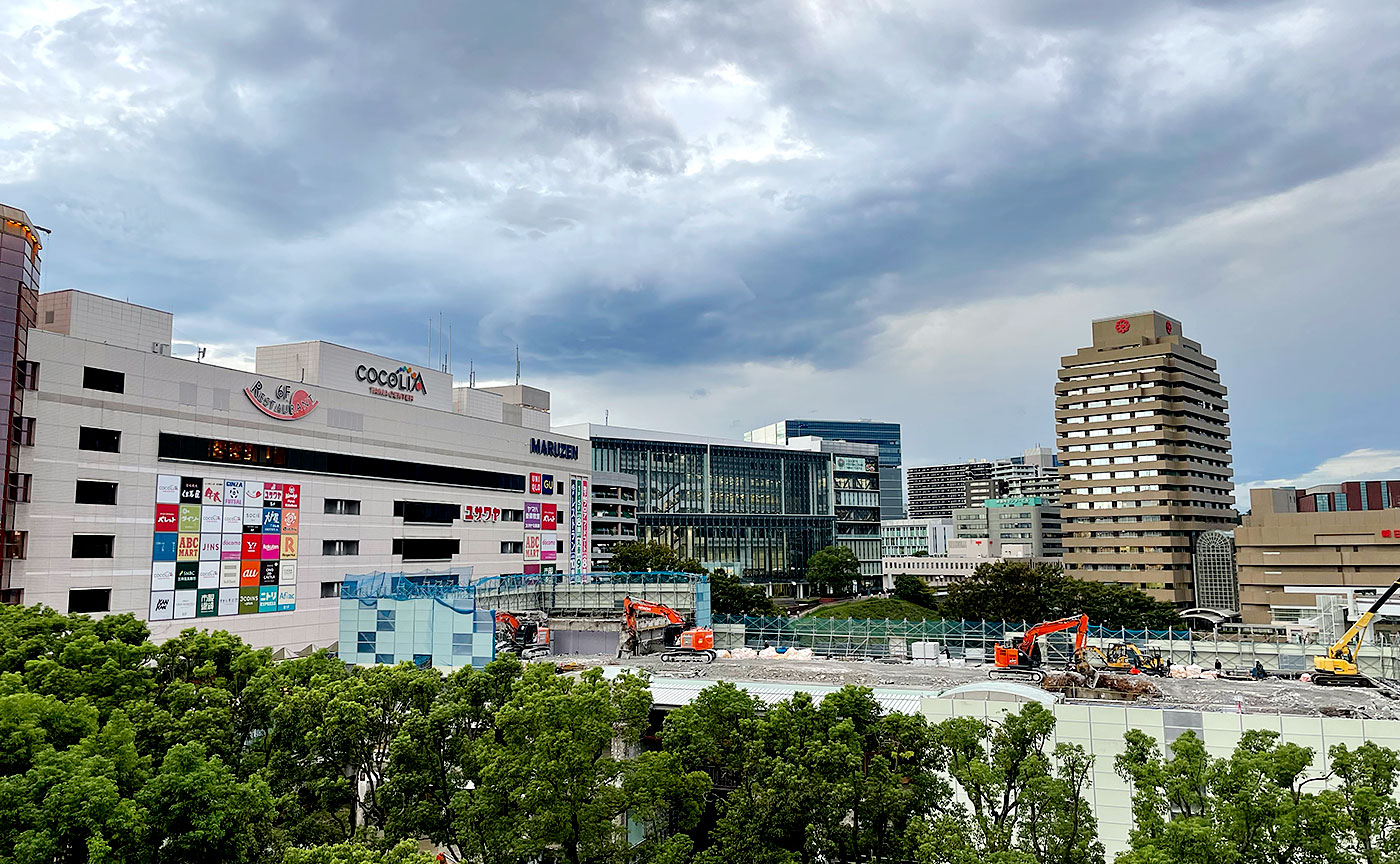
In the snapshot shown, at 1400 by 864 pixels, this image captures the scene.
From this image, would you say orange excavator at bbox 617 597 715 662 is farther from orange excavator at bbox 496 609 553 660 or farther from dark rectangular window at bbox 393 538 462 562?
dark rectangular window at bbox 393 538 462 562

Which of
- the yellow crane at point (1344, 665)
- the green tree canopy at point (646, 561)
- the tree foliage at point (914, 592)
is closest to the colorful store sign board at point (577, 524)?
the green tree canopy at point (646, 561)

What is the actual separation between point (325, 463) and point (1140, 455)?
111854 mm

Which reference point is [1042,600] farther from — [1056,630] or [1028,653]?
[1028,653]

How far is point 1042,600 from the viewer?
307 feet

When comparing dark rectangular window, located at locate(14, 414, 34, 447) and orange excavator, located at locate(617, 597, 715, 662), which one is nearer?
orange excavator, located at locate(617, 597, 715, 662)

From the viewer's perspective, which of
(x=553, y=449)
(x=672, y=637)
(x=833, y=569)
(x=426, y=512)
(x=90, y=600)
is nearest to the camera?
(x=90, y=600)

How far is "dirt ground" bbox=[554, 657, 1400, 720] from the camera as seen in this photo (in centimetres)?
3319

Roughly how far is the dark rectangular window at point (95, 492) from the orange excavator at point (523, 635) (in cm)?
2387

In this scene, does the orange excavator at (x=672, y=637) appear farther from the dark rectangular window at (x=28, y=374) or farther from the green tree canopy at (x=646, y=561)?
the green tree canopy at (x=646, y=561)

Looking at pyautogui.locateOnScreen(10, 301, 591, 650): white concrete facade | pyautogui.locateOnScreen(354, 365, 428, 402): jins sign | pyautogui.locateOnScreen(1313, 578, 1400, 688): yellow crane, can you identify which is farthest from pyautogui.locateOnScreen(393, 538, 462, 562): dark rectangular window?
pyautogui.locateOnScreen(1313, 578, 1400, 688): yellow crane

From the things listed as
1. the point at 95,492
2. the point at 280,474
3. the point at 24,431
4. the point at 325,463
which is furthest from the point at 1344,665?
the point at 24,431

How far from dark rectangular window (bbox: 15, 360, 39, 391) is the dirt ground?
3453 cm

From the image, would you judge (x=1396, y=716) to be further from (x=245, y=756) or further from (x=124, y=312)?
(x=124, y=312)

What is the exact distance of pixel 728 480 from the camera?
174 meters
